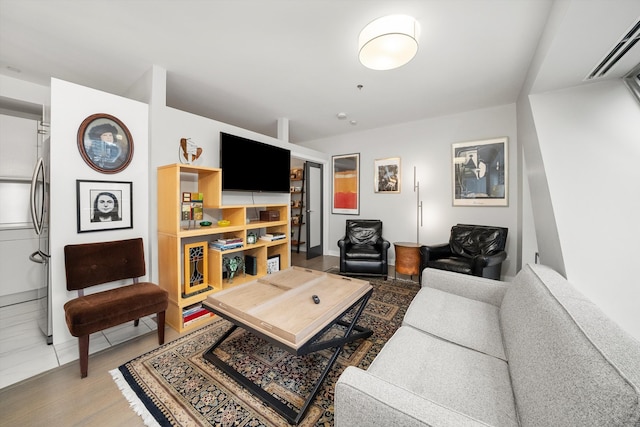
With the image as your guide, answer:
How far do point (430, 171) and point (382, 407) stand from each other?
13.4 feet

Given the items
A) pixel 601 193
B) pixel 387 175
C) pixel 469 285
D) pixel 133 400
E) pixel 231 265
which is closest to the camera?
pixel 133 400

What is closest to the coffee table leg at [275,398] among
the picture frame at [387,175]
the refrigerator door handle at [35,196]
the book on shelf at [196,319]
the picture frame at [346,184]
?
the book on shelf at [196,319]

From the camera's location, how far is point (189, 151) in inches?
110

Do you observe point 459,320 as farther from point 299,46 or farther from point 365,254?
point 299,46

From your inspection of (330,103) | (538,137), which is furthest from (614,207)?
(330,103)

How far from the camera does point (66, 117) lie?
214 cm

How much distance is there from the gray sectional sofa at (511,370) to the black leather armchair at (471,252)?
1.33 metres

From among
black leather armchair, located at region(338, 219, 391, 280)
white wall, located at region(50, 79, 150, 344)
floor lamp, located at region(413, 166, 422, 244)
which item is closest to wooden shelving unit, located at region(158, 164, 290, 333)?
white wall, located at region(50, 79, 150, 344)

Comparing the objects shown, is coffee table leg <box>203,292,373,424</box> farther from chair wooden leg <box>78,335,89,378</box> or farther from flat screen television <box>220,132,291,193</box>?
flat screen television <box>220,132,291,193</box>

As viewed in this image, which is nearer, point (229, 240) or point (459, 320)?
point (459, 320)

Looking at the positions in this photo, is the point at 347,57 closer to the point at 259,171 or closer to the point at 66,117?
the point at 259,171

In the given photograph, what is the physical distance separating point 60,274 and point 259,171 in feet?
7.57

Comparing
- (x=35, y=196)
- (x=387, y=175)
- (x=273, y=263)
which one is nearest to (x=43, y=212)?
(x=35, y=196)

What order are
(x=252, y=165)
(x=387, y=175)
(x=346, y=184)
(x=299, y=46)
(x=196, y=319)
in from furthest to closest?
(x=346, y=184)
(x=387, y=175)
(x=252, y=165)
(x=196, y=319)
(x=299, y=46)
